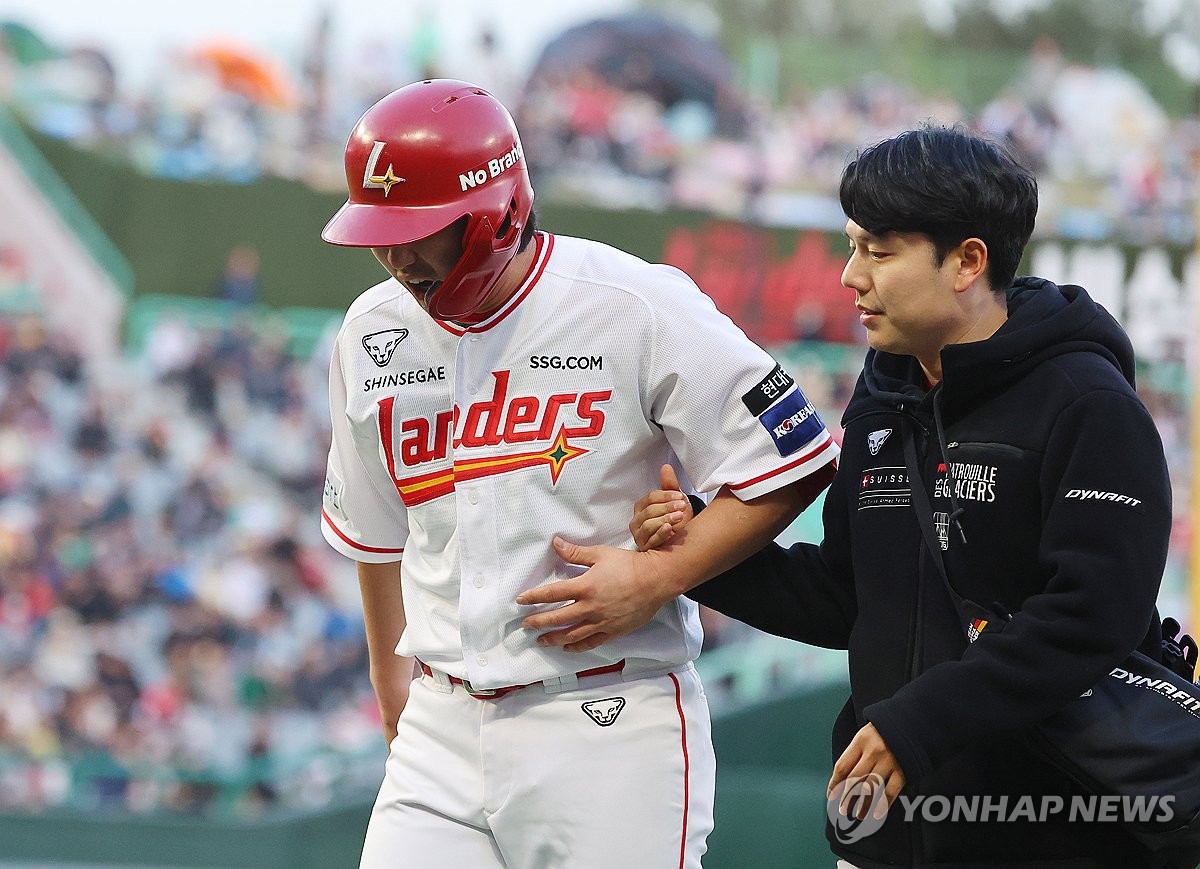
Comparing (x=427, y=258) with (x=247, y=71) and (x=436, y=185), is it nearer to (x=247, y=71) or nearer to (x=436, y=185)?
(x=436, y=185)

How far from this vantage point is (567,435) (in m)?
2.38

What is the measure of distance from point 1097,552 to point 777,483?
58 centimetres

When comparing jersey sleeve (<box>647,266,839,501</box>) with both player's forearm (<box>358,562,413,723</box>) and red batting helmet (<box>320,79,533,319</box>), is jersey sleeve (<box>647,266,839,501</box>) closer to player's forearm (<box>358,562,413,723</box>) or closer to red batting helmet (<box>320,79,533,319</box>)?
red batting helmet (<box>320,79,533,319</box>)

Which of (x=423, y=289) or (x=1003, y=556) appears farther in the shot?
(x=423, y=289)

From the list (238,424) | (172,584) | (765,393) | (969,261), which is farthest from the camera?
(238,424)

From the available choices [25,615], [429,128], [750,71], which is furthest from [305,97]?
[429,128]

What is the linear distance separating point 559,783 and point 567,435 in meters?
0.56

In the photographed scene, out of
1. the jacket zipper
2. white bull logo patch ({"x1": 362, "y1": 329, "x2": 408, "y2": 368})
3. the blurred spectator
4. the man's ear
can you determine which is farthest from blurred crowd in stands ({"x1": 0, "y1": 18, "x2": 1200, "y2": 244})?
the jacket zipper

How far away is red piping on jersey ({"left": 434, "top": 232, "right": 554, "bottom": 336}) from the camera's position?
2.46 metres

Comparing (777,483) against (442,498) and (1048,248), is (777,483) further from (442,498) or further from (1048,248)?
(1048,248)

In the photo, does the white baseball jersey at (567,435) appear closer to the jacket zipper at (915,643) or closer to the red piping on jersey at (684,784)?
the red piping on jersey at (684,784)

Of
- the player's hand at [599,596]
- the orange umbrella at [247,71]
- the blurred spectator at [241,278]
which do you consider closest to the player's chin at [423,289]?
the player's hand at [599,596]

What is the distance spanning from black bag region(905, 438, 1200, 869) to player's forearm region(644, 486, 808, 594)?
0.37 m

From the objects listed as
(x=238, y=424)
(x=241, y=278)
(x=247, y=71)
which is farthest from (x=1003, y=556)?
(x=247, y=71)
